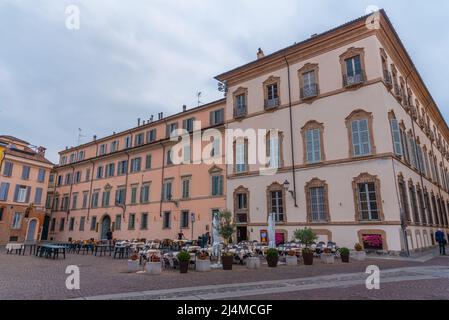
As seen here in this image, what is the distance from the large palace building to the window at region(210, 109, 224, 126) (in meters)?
0.11

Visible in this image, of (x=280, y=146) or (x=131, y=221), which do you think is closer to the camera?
(x=280, y=146)

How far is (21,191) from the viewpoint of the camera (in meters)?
36.1

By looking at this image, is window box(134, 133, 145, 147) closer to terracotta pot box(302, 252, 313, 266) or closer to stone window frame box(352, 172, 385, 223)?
stone window frame box(352, 172, 385, 223)

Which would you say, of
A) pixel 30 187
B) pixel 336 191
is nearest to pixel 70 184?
pixel 30 187

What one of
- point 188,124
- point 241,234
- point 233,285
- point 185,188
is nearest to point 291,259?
point 233,285

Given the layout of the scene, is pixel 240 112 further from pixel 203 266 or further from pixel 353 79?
pixel 203 266

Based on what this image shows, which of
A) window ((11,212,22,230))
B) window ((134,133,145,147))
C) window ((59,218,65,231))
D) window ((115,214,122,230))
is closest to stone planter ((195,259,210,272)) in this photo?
window ((115,214,122,230))

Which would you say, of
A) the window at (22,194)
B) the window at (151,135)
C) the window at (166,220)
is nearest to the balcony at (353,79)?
the window at (166,220)

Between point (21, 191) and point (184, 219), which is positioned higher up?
point (21, 191)

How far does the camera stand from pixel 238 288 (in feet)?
26.5

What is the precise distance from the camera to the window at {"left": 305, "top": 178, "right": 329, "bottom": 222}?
19328mm

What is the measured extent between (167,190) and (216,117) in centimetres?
894
